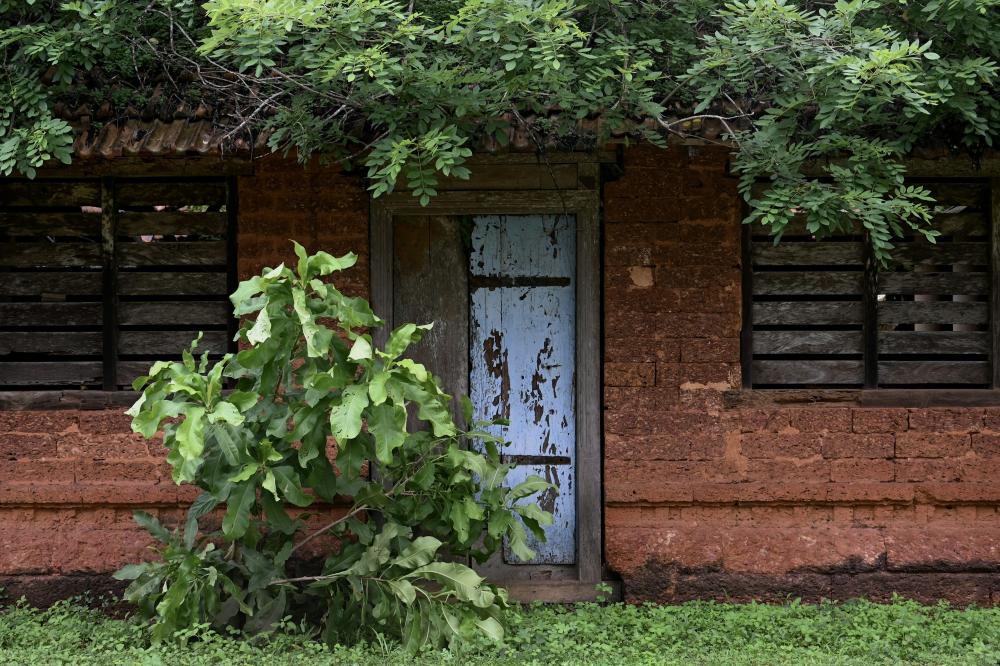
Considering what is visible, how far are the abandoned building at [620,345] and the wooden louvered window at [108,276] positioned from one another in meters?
0.01

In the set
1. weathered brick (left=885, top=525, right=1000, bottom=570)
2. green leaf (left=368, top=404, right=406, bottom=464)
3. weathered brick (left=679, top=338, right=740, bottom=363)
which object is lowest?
weathered brick (left=885, top=525, right=1000, bottom=570)

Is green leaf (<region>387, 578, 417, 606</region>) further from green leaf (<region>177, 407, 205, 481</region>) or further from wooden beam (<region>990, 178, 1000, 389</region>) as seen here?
wooden beam (<region>990, 178, 1000, 389</region>)

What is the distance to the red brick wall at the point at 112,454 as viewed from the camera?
593 cm

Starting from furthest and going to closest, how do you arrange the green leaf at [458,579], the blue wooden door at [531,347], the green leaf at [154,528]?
the blue wooden door at [531,347]
the green leaf at [154,528]
the green leaf at [458,579]

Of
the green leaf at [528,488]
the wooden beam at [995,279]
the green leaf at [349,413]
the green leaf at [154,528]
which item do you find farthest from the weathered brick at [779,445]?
the green leaf at [154,528]

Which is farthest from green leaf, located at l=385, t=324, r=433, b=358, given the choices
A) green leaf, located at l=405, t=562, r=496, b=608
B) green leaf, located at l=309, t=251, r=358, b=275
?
green leaf, located at l=405, t=562, r=496, b=608

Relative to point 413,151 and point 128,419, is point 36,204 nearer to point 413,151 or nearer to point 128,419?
point 128,419

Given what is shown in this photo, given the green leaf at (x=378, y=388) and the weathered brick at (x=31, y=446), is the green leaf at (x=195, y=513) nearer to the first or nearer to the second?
the green leaf at (x=378, y=388)

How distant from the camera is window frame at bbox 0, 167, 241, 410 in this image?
6.04 metres

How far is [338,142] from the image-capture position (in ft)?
17.3

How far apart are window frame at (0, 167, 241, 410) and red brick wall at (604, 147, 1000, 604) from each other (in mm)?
2164

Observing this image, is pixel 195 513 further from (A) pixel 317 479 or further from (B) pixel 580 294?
(B) pixel 580 294

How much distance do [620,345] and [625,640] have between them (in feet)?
5.33

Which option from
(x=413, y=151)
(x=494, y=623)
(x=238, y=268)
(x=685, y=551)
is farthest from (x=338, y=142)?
(x=685, y=551)
